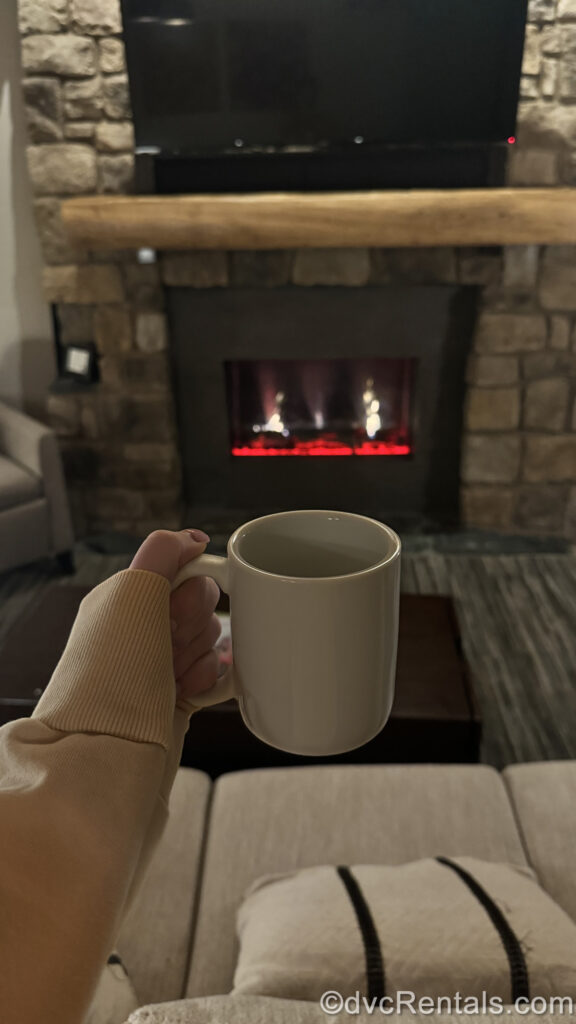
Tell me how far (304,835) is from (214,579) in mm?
691

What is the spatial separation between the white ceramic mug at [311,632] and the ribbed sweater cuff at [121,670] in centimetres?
4

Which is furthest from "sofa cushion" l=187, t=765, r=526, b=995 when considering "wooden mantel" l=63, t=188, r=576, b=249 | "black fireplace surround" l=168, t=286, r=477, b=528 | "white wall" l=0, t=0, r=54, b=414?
"white wall" l=0, t=0, r=54, b=414

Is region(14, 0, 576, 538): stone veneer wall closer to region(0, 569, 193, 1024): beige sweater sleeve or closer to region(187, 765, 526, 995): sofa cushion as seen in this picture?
region(187, 765, 526, 995): sofa cushion

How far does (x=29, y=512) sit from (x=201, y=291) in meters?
1.01

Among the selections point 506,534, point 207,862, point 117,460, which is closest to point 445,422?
point 506,534

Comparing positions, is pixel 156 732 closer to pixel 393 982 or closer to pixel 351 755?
pixel 393 982

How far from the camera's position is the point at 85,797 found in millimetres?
437

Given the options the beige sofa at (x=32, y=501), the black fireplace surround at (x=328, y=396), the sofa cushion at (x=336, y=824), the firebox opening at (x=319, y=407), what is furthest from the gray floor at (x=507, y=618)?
the sofa cushion at (x=336, y=824)

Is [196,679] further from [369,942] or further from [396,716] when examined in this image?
[396,716]

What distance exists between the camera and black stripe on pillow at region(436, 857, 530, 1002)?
692 mm

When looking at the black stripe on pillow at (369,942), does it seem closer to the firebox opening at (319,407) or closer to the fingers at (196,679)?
the fingers at (196,679)

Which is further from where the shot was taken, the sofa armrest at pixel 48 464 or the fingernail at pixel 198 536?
the sofa armrest at pixel 48 464

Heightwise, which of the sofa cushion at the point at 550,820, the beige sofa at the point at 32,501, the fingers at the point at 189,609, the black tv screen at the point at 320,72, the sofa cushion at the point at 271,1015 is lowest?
the beige sofa at the point at 32,501

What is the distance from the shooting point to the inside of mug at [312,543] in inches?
20.7
